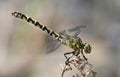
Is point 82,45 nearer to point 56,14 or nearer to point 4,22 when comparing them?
point 56,14

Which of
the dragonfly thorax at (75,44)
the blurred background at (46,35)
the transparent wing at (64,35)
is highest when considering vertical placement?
the blurred background at (46,35)

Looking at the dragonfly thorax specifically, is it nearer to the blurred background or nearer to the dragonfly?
the dragonfly

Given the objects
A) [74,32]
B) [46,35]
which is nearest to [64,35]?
[74,32]

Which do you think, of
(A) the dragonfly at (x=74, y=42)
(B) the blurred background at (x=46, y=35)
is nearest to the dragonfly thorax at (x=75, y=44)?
(A) the dragonfly at (x=74, y=42)

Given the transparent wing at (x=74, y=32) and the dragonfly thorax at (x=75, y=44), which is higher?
the transparent wing at (x=74, y=32)

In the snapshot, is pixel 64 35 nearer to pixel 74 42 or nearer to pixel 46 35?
pixel 74 42

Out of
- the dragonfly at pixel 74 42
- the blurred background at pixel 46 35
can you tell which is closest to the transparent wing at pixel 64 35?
the dragonfly at pixel 74 42

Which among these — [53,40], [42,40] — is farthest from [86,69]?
[42,40]

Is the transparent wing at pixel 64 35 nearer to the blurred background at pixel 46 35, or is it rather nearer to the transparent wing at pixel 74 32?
the transparent wing at pixel 74 32

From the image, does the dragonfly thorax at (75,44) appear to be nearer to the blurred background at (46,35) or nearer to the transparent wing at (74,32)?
the transparent wing at (74,32)

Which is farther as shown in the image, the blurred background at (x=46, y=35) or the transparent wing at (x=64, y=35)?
the blurred background at (x=46, y=35)
